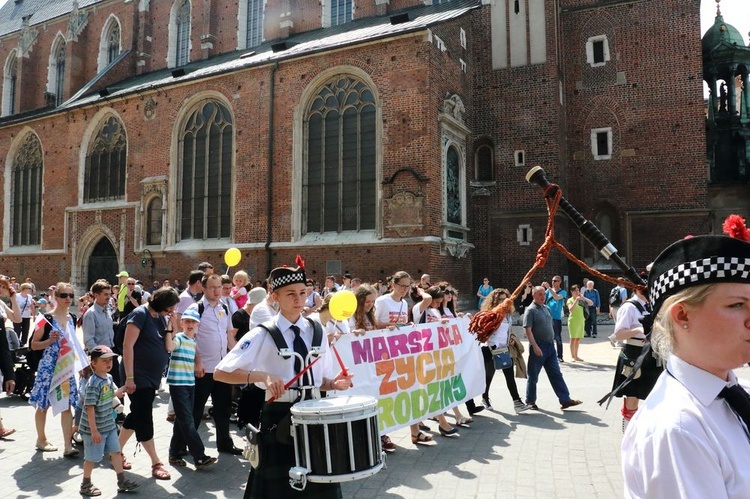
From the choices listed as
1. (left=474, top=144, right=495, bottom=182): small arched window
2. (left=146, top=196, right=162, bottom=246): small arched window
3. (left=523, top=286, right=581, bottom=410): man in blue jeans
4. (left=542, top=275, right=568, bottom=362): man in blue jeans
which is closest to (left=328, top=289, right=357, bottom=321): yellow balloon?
(left=523, top=286, right=581, bottom=410): man in blue jeans

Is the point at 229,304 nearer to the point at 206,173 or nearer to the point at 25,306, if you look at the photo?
the point at 25,306

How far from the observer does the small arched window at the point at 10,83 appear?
3378 centimetres

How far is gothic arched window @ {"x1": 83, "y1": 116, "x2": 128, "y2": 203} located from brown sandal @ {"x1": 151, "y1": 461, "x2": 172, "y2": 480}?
21363 millimetres

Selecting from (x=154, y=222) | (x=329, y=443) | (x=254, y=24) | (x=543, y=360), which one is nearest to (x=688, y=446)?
(x=329, y=443)

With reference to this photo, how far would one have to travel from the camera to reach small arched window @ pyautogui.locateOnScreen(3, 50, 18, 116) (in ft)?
111

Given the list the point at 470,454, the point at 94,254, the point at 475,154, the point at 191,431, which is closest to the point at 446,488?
the point at 470,454

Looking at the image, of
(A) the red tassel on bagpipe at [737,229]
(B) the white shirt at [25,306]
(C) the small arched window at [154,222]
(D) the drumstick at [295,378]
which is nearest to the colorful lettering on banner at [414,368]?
(D) the drumstick at [295,378]

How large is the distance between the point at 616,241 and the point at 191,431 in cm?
1861

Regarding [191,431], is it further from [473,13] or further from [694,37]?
→ [694,37]

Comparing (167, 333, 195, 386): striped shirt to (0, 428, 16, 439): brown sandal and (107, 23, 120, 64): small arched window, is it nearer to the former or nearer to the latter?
(0, 428, 16, 439): brown sandal

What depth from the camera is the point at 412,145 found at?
17109 millimetres

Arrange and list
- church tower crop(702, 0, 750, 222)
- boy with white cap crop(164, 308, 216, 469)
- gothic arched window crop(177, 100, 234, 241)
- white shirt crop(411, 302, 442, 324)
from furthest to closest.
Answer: church tower crop(702, 0, 750, 222) → gothic arched window crop(177, 100, 234, 241) → white shirt crop(411, 302, 442, 324) → boy with white cap crop(164, 308, 216, 469)

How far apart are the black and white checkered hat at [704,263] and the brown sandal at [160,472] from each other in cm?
470

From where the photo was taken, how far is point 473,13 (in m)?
21.1
